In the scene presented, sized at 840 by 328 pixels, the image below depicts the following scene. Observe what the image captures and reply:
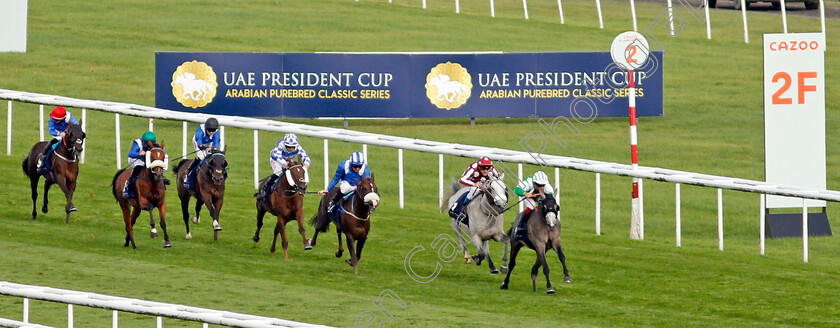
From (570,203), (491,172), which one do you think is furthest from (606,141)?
(491,172)

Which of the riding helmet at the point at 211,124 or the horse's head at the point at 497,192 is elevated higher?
the riding helmet at the point at 211,124

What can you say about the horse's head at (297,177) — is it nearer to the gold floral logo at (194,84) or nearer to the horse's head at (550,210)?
the horse's head at (550,210)

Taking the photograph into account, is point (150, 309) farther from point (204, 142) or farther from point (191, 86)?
point (191, 86)

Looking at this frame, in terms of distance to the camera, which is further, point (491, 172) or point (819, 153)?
point (819, 153)

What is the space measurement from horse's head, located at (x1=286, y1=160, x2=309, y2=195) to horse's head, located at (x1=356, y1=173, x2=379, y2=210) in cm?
71

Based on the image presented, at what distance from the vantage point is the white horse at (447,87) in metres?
21.8

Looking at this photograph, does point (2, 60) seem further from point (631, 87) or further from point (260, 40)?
point (631, 87)

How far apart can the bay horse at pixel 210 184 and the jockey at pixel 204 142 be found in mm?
89

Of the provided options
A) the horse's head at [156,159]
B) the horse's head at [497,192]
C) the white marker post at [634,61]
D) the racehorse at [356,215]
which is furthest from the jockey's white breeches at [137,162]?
the white marker post at [634,61]

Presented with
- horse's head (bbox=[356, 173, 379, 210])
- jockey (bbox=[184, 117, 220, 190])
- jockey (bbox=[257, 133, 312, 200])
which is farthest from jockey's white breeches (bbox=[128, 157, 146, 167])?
horse's head (bbox=[356, 173, 379, 210])

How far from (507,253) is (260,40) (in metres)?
15.6

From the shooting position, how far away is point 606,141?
21.2 meters

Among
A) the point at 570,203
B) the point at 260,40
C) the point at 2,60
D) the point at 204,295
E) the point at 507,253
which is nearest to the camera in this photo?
the point at 204,295

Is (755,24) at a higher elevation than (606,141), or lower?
higher
